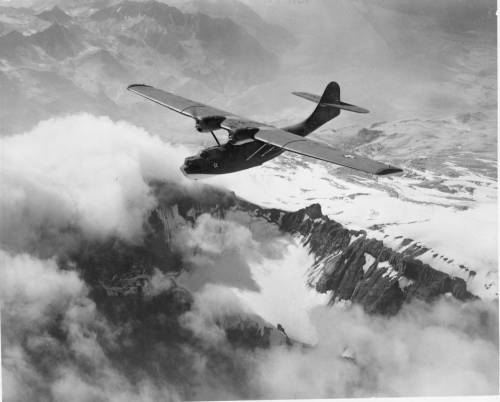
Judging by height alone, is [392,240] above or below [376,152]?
below

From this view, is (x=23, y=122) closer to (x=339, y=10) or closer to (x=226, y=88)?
(x=226, y=88)

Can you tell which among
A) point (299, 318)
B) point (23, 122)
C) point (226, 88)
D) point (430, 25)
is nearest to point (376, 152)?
point (430, 25)

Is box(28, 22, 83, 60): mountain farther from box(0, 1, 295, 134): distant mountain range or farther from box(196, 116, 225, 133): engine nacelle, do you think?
box(196, 116, 225, 133): engine nacelle

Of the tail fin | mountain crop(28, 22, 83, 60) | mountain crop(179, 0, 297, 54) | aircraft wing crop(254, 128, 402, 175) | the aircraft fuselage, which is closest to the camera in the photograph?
aircraft wing crop(254, 128, 402, 175)

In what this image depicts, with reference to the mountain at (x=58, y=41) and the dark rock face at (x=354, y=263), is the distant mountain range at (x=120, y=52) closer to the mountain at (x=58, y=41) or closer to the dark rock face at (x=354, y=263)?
the mountain at (x=58, y=41)

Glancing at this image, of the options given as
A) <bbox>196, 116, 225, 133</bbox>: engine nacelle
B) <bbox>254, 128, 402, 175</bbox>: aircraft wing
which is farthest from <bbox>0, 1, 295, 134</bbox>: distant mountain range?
<bbox>254, 128, 402, 175</bbox>: aircraft wing

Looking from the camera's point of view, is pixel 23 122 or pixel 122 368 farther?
pixel 23 122
